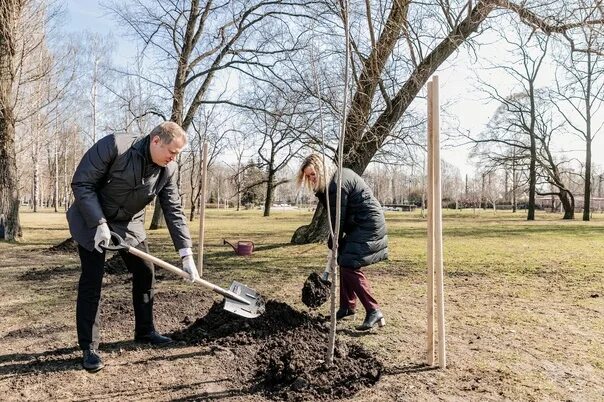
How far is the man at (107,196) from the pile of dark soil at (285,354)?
701 mm

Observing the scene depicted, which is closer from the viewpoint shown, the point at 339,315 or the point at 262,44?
the point at 339,315

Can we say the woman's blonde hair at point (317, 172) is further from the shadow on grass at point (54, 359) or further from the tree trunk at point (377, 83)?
the tree trunk at point (377, 83)

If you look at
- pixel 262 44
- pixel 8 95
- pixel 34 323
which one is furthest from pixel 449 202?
pixel 34 323

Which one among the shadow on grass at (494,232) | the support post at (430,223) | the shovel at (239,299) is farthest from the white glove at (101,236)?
the shadow on grass at (494,232)

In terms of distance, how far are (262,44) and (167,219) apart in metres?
12.0

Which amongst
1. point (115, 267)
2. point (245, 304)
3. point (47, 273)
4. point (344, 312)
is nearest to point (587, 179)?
point (115, 267)

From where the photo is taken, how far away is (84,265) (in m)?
3.39

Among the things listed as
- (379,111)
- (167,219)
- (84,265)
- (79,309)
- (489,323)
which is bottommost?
(489,323)

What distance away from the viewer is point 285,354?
3.34m

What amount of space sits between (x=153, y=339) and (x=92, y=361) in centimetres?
63

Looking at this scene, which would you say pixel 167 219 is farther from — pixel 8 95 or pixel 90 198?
pixel 8 95

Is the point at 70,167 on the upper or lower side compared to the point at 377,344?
upper

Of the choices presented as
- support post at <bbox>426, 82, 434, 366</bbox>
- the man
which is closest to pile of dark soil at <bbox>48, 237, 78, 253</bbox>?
the man

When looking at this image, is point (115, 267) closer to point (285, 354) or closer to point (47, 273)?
point (47, 273)
